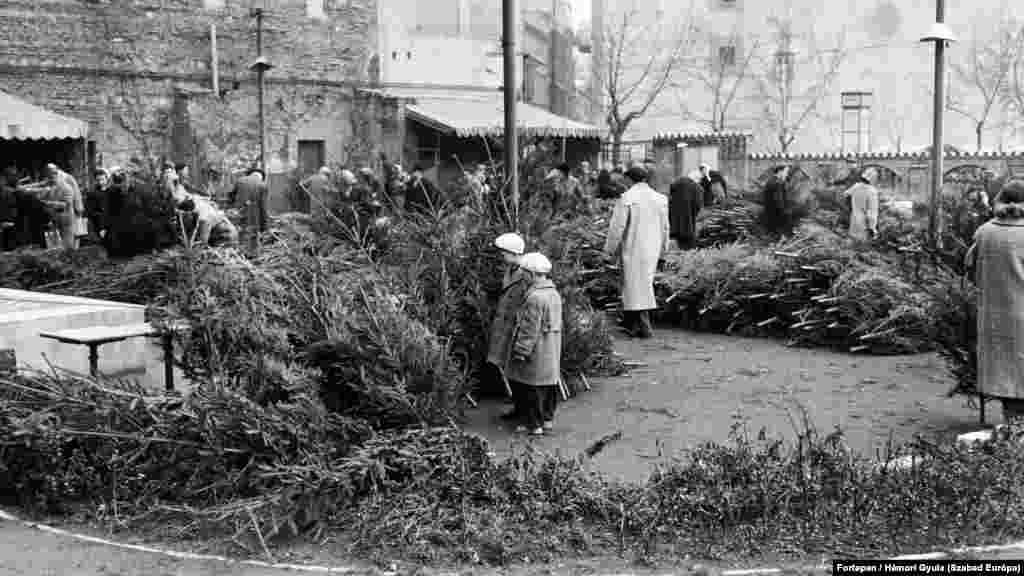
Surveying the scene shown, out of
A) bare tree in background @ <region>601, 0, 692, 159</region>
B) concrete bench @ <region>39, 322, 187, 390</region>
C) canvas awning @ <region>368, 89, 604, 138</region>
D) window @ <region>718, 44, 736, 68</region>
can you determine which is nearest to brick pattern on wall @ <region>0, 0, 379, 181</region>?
canvas awning @ <region>368, 89, 604, 138</region>

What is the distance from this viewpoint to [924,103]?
43.6 m

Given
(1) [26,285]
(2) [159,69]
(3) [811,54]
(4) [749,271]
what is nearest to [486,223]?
(4) [749,271]

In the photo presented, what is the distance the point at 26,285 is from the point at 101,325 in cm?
403

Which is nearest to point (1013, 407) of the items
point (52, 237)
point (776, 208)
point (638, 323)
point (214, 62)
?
point (638, 323)

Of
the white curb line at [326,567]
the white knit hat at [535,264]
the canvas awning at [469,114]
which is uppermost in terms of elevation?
the canvas awning at [469,114]

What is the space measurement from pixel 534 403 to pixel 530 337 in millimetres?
474

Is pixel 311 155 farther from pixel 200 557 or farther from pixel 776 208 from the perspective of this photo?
pixel 200 557

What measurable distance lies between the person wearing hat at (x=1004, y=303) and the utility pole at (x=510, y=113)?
3377mm

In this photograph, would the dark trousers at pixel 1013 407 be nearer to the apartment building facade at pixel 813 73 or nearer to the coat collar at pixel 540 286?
the coat collar at pixel 540 286

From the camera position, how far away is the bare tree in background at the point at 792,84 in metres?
42.4

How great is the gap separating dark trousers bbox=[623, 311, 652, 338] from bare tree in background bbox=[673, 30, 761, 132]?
31.6m

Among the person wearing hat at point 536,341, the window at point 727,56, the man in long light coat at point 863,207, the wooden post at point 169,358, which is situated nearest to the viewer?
the wooden post at point 169,358

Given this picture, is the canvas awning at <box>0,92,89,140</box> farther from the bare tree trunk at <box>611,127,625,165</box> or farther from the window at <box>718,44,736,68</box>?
the window at <box>718,44,736,68</box>

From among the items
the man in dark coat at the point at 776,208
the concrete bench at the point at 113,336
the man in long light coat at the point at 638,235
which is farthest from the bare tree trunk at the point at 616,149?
the concrete bench at the point at 113,336
